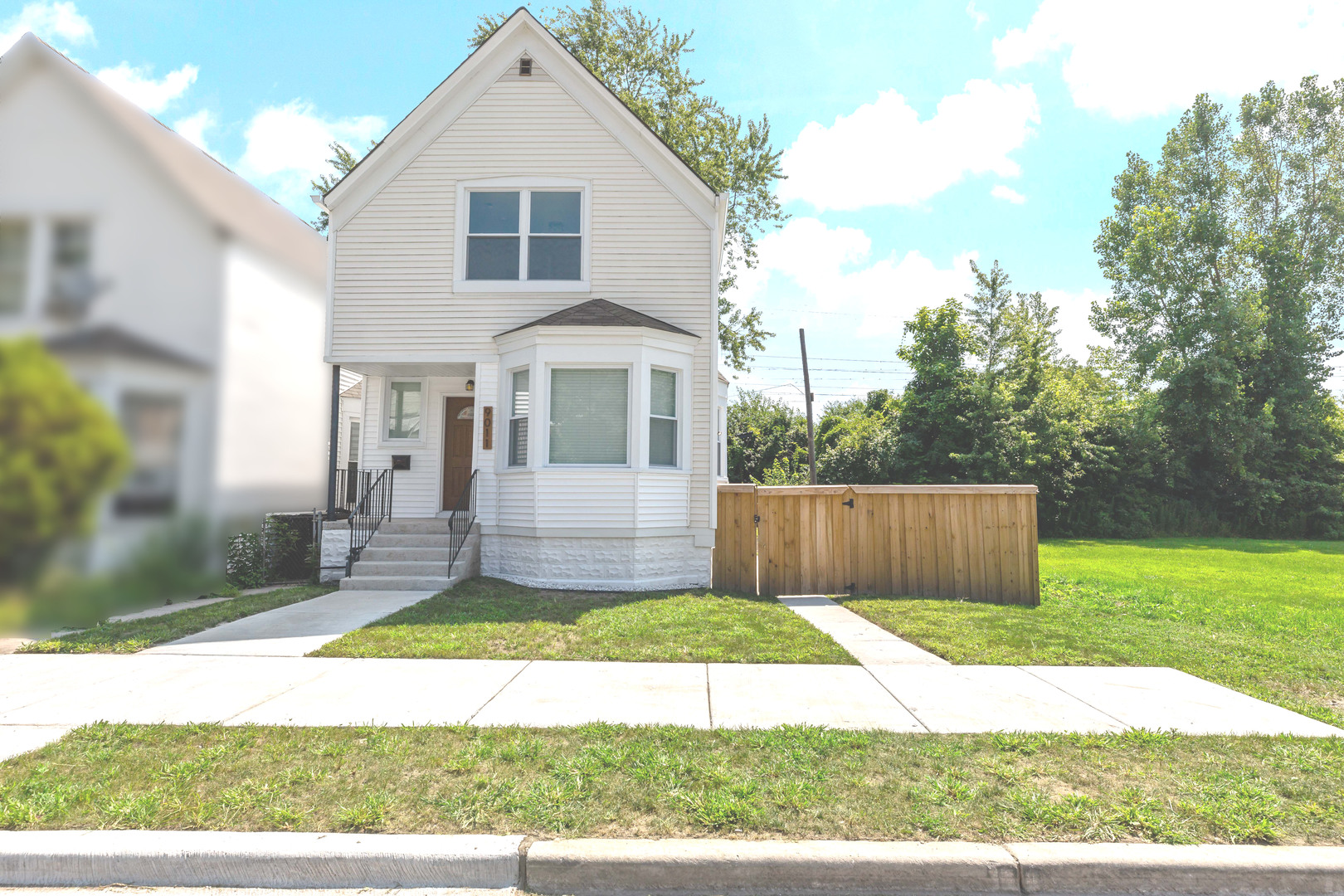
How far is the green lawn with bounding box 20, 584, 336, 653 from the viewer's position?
701 cm

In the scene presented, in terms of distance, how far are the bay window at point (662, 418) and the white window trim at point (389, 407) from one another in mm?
4332

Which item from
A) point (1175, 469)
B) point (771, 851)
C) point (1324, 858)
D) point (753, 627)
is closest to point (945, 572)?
point (753, 627)

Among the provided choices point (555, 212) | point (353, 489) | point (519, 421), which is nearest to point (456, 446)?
point (353, 489)

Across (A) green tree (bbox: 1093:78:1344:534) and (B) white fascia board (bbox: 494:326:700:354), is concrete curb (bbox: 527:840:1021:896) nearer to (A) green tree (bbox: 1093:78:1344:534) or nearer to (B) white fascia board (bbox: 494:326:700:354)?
(B) white fascia board (bbox: 494:326:700:354)

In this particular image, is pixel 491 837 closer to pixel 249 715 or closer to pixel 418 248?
pixel 249 715

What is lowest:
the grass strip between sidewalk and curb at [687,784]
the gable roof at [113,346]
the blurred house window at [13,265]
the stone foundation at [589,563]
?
the grass strip between sidewalk and curb at [687,784]

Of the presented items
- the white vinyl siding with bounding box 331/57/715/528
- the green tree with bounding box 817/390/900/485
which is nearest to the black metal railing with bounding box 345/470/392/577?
the white vinyl siding with bounding box 331/57/715/528

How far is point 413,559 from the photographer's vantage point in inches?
451

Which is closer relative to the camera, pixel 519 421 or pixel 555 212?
pixel 519 421

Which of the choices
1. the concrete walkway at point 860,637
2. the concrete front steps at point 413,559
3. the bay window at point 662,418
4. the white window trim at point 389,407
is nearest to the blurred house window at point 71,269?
the concrete walkway at point 860,637

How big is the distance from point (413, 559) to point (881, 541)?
712cm

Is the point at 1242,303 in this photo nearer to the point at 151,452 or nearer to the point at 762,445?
the point at 762,445

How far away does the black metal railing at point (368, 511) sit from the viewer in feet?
37.9

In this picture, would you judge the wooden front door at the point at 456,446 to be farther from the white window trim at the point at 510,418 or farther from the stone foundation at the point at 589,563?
the stone foundation at the point at 589,563
